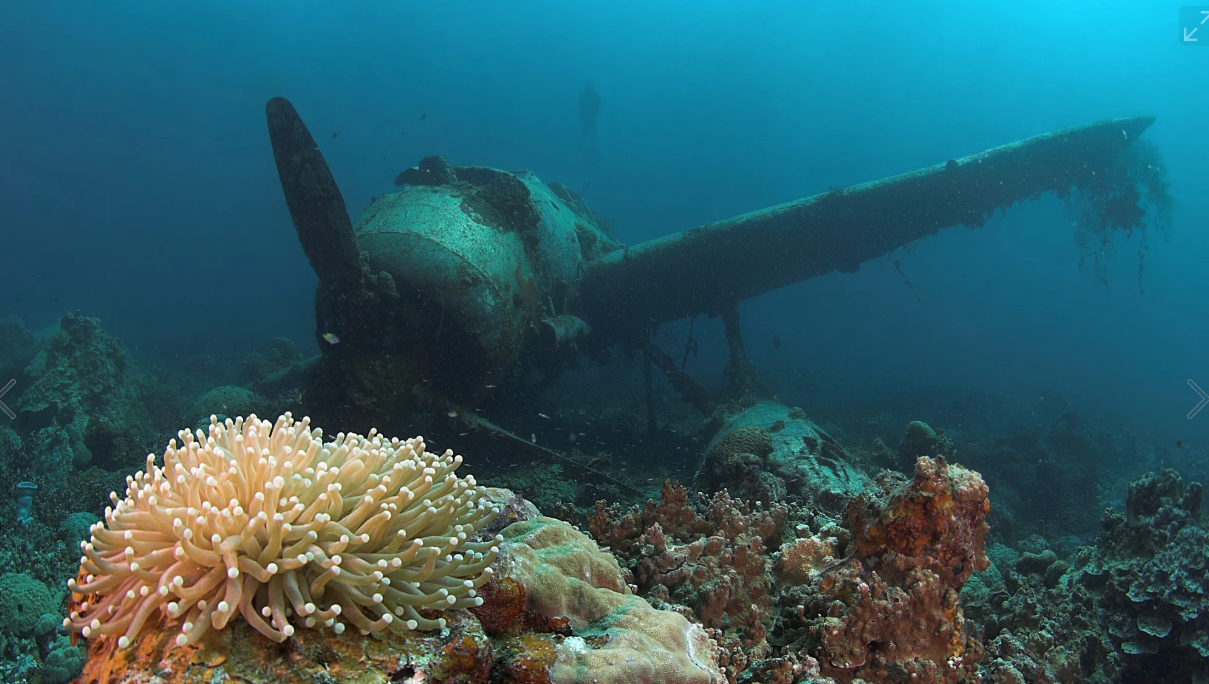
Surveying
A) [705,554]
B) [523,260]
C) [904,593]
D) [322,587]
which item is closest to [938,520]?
[904,593]

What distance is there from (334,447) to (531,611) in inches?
45.9

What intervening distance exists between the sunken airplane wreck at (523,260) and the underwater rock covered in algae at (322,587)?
5.75 meters

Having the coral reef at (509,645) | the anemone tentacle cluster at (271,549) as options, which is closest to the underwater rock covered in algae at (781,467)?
the coral reef at (509,645)

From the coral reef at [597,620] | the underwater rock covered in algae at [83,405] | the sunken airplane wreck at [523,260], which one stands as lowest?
the underwater rock covered in algae at [83,405]

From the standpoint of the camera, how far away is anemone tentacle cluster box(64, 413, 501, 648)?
5.15 feet

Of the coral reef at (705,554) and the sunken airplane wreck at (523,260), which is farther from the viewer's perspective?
the sunken airplane wreck at (523,260)

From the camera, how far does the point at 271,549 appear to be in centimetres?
162

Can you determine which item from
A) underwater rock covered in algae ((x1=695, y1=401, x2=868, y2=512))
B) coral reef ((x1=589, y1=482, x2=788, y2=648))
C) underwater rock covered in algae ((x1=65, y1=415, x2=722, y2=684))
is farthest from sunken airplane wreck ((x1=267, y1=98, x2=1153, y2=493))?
underwater rock covered in algae ((x1=65, y1=415, x2=722, y2=684))

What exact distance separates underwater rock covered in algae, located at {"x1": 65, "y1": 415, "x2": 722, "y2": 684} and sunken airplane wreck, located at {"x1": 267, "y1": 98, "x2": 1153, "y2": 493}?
575 centimetres

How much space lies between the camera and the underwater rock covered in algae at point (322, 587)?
1544 millimetres

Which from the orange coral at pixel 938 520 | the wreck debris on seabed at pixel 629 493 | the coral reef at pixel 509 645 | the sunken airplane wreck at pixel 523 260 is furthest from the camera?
the sunken airplane wreck at pixel 523 260

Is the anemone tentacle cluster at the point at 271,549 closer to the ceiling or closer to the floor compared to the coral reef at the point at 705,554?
closer to the ceiling

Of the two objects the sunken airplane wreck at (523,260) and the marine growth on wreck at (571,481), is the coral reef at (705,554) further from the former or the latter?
the sunken airplane wreck at (523,260)

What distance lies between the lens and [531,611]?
2.33 meters
